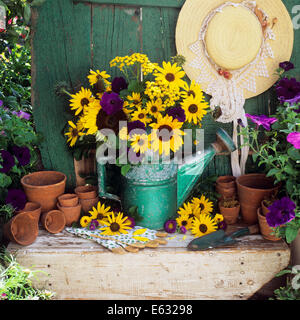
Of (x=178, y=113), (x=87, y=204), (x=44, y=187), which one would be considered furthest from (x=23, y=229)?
(x=178, y=113)

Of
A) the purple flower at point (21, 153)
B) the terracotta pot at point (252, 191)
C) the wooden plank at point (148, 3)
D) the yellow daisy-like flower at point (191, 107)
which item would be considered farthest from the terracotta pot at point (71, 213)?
the wooden plank at point (148, 3)

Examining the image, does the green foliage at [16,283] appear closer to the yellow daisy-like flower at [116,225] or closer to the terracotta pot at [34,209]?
the terracotta pot at [34,209]

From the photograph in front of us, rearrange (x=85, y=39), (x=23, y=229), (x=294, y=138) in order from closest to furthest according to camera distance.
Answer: (x=294, y=138) < (x=23, y=229) < (x=85, y=39)

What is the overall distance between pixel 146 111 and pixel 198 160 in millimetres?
338

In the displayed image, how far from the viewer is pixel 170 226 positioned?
66.1 inches

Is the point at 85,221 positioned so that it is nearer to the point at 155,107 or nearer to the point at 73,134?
the point at 73,134

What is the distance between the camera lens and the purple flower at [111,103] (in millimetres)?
1521

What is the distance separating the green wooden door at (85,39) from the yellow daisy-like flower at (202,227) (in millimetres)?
796

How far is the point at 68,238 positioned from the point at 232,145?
84 cm

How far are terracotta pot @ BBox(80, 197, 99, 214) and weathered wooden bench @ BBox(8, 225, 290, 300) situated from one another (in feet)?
0.82

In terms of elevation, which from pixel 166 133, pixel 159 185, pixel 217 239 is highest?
pixel 166 133
